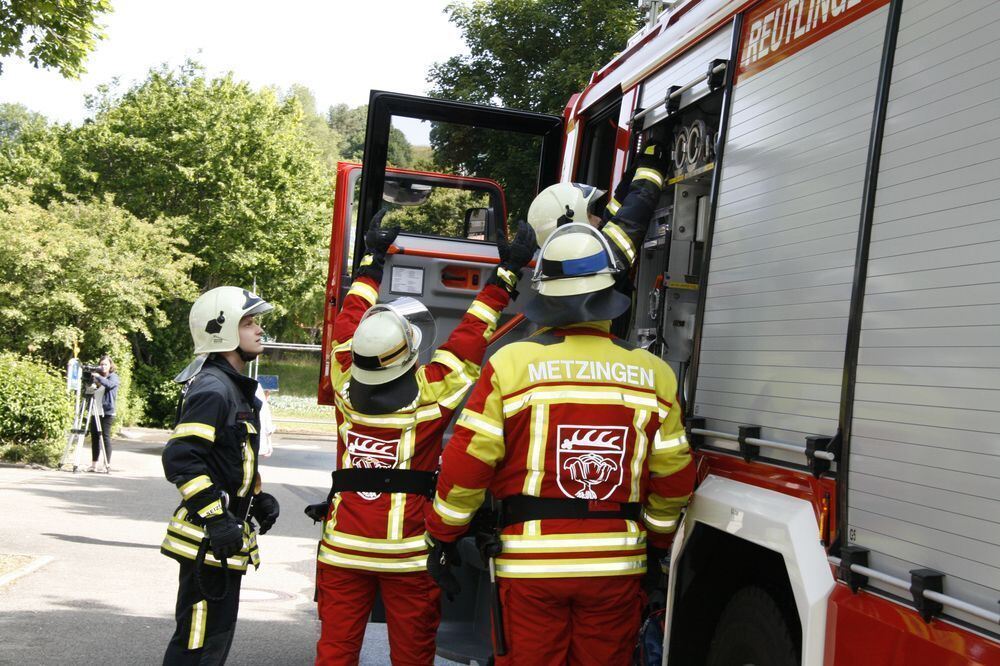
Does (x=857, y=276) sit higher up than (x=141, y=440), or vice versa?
(x=857, y=276)

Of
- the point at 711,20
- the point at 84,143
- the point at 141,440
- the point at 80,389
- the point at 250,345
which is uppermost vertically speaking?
the point at 84,143

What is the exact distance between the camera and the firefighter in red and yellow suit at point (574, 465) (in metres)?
3.45

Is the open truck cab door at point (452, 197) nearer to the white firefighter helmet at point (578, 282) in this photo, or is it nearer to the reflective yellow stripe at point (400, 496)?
the reflective yellow stripe at point (400, 496)

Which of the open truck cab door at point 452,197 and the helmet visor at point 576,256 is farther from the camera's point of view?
the open truck cab door at point 452,197

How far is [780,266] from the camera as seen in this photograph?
3.03 meters

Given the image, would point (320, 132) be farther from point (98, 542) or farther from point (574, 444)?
point (574, 444)

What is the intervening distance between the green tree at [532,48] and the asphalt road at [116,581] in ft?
25.7

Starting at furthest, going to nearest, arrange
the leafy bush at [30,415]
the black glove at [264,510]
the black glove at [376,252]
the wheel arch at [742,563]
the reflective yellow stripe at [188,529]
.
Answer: the leafy bush at [30,415] → the black glove at [376,252] → the black glove at [264,510] → the reflective yellow stripe at [188,529] → the wheel arch at [742,563]

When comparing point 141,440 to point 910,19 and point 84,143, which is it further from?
point 910,19

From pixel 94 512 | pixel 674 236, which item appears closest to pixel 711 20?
pixel 674 236

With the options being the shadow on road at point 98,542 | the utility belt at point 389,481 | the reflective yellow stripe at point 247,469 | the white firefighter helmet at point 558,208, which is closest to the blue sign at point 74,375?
the shadow on road at point 98,542

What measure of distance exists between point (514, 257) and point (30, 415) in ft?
44.7

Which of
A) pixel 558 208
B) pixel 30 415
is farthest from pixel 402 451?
pixel 30 415

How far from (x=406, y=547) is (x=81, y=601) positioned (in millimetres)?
4062
